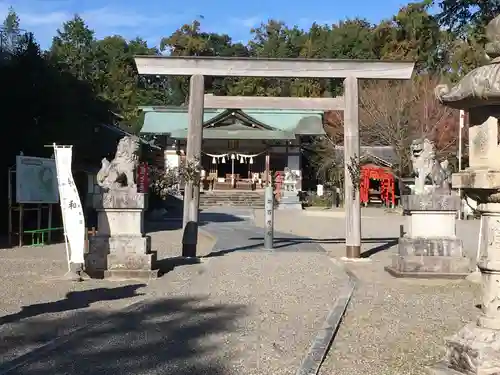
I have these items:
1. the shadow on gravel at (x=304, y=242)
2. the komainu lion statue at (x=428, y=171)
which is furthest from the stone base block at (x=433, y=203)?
the shadow on gravel at (x=304, y=242)

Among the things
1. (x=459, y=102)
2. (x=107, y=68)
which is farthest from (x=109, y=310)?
(x=107, y=68)

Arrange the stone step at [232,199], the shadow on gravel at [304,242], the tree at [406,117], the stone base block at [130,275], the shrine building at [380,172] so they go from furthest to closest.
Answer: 1. the stone step at [232,199]
2. the shrine building at [380,172]
3. the tree at [406,117]
4. the shadow on gravel at [304,242]
5. the stone base block at [130,275]

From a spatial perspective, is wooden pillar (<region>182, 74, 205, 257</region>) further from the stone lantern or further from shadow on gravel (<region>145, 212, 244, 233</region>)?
the stone lantern

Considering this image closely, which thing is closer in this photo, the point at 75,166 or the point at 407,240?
the point at 407,240

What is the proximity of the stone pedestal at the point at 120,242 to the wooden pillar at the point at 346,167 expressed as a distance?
457cm

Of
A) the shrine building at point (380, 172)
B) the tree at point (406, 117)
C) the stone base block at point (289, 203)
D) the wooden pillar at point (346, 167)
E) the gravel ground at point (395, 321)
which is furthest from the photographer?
the shrine building at point (380, 172)

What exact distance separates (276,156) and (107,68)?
23575mm

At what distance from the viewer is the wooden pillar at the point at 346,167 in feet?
42.9

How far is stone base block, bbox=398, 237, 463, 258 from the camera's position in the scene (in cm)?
1080

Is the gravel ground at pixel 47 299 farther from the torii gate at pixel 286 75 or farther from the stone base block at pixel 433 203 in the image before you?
the stone base block at pixel 433 203

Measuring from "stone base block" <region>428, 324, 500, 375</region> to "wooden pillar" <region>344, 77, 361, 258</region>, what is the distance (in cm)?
820

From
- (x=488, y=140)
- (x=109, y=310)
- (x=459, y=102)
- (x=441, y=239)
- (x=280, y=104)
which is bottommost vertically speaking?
(x=109, y=310)

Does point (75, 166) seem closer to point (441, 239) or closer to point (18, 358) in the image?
point (441, 239)

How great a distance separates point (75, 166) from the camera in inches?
845
